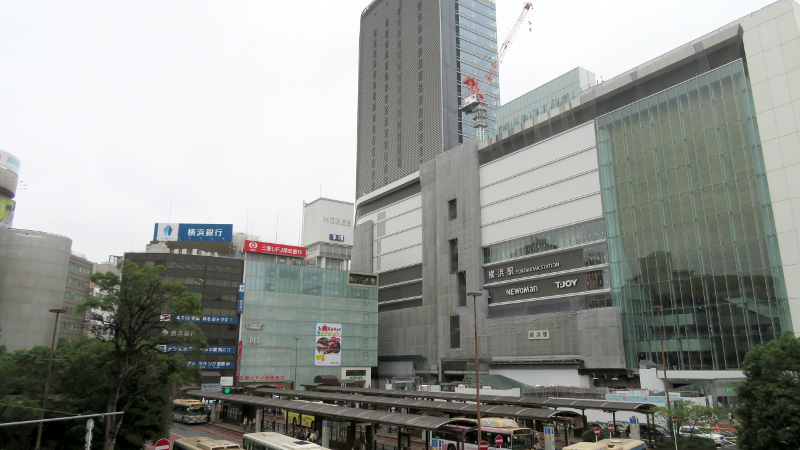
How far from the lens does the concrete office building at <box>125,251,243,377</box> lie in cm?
9500

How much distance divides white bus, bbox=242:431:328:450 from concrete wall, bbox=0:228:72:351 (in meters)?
57.7

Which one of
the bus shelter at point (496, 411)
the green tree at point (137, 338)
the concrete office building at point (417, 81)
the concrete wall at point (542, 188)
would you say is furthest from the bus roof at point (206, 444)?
the concrete office building at point (417, 81)

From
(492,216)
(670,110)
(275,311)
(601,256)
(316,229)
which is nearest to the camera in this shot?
(670,110)

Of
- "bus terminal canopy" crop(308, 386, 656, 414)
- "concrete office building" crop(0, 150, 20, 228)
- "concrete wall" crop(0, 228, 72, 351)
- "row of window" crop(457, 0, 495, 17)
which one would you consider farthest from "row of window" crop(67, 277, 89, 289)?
"row of window" crop(457, 0, 495, 17)

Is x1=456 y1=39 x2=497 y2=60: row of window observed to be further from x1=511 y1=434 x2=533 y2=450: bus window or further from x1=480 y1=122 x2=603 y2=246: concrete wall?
x1=511 y1=434 x2=533 y2=450: bus window

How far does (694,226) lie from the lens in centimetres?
6375

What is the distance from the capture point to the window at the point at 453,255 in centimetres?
9756

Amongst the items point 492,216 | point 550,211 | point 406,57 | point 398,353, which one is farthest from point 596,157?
point 406,57

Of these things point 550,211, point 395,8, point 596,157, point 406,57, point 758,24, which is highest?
point 395,8

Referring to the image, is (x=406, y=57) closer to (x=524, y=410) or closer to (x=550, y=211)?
(x=550, y=211)

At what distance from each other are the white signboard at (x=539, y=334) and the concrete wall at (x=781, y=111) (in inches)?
1198

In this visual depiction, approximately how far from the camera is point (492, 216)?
9175 cm

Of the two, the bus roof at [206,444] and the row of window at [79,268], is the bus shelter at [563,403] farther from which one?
the row of window at [79,268]

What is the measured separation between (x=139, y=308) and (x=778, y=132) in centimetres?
6350
